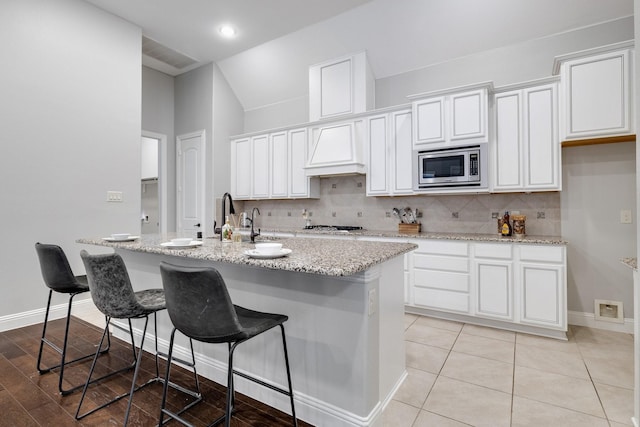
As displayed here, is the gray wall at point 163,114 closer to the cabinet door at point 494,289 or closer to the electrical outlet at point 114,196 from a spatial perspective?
the electrical outlet at point 114,196

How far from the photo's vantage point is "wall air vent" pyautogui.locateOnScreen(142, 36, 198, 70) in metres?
4.48

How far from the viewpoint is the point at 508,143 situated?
10.5 feet

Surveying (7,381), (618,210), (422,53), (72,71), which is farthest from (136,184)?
(618,210)

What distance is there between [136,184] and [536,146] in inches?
174

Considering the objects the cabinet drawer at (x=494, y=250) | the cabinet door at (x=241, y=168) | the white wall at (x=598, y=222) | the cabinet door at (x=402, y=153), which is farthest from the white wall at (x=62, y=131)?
the white wall at (x=598, y=222)

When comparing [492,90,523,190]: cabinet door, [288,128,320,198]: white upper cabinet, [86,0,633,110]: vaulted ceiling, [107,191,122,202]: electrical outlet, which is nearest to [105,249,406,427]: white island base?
[492,90,523,190]: cabinet door

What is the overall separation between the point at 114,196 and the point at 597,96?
4923mm

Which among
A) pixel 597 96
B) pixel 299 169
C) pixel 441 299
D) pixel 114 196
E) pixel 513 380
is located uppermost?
pixel 597 96

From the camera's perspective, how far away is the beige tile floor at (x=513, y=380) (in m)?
1.78

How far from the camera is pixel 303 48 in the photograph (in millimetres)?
4473

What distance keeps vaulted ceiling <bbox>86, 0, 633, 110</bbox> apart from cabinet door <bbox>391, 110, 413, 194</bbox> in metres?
0.77

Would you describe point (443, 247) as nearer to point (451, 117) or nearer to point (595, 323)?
point (451, 117)

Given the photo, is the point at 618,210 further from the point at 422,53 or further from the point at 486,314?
the point at 422,53

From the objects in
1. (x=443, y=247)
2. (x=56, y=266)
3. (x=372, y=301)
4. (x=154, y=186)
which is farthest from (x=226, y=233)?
(x=154, y=186)
